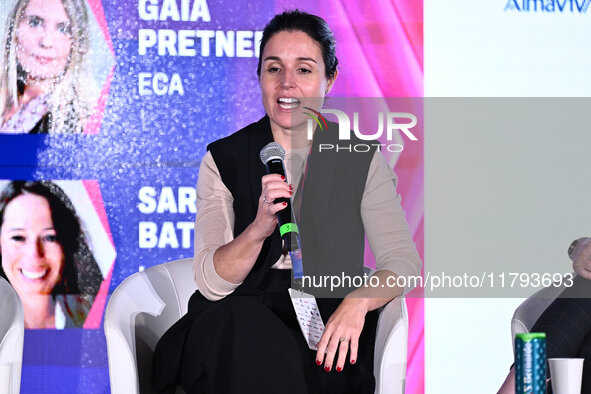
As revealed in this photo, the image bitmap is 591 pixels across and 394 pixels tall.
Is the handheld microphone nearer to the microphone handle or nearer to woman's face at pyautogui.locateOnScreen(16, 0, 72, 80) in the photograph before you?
the microphone handle

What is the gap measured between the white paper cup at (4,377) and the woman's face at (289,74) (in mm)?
1047

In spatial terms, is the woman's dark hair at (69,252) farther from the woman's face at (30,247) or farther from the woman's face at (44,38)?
the woman's face at (44,38)

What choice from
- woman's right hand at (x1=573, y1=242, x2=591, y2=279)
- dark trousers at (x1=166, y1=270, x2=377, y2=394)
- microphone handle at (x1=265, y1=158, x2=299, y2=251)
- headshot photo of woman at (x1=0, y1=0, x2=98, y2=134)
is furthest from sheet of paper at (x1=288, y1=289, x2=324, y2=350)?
headshot photo of woman at (x1=0, y1=0, x2=98, y2=134)

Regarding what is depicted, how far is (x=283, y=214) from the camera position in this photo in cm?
173

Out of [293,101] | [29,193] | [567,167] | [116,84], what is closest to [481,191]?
[567,167]

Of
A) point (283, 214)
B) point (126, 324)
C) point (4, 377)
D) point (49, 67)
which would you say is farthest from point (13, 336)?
point (49, 67)

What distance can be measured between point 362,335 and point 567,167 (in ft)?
3.15

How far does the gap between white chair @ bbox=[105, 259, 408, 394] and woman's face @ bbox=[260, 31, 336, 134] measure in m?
0.56

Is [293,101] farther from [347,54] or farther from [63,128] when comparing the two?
[63,128]

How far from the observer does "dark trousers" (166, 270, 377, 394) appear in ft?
5.51

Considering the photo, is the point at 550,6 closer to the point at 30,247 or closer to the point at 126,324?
the point at 126,324

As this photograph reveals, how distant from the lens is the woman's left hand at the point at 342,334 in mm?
1796

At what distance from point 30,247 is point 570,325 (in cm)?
194

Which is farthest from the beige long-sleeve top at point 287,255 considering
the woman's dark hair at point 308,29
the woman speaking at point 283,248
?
the woman's dark hair at point 308,29
